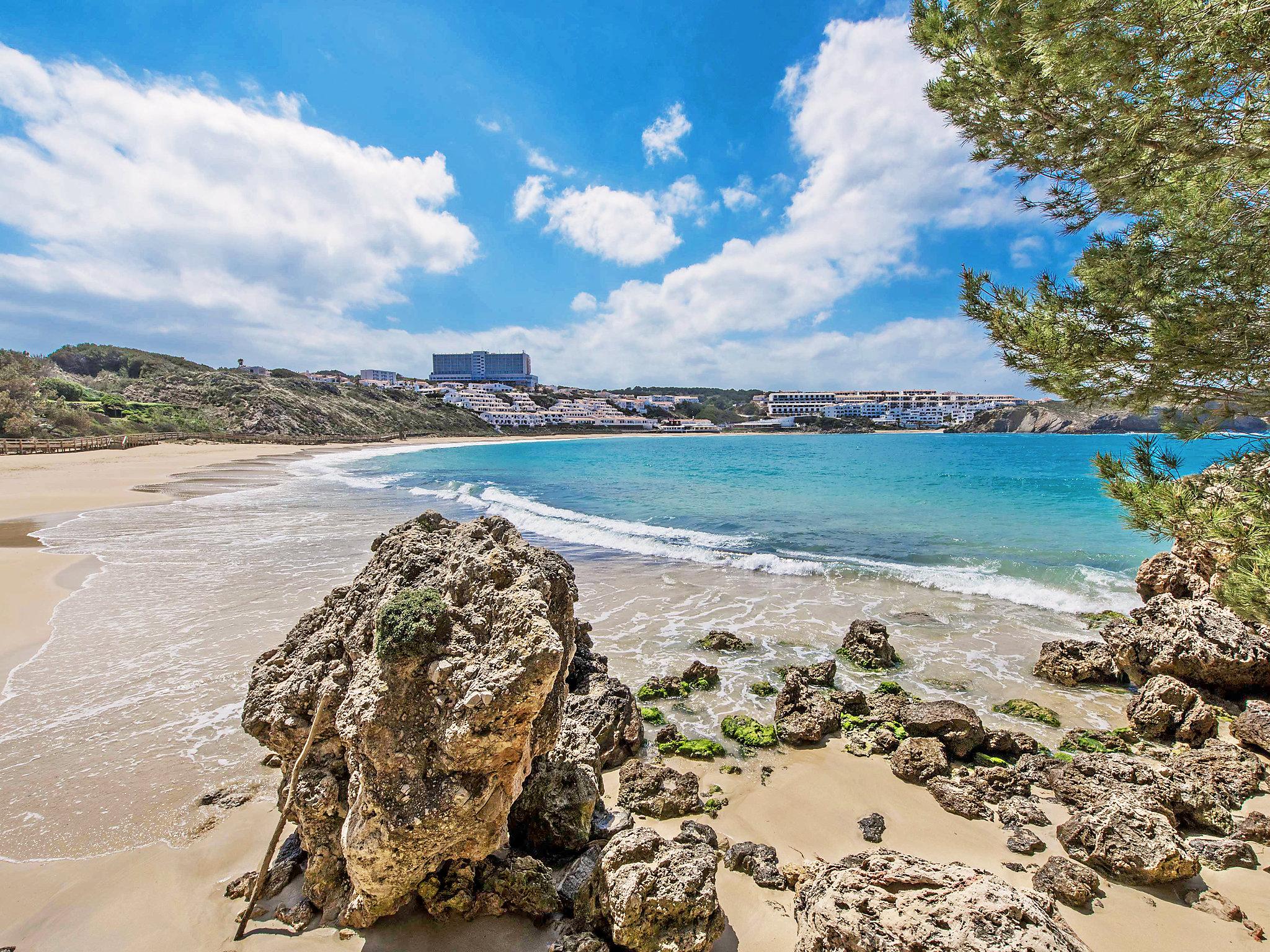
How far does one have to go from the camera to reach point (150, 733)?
6.06m

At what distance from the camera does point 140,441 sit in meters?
47.4

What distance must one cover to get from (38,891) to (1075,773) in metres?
8.84

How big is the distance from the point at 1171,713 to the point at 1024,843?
3677 millimetres

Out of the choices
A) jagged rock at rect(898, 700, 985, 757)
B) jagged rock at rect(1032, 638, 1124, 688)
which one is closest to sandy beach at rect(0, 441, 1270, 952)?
jagged rock at rect(898, 700, 985, 757)

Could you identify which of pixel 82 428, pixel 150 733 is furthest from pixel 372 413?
pixel 150 733

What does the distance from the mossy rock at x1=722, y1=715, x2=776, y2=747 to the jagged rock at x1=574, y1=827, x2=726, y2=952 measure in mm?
3046

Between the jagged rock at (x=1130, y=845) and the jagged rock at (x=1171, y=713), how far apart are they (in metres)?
2.84

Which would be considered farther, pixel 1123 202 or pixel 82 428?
pixel 82 428

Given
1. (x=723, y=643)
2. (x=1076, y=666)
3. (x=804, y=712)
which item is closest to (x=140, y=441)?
(x=723, y=643)

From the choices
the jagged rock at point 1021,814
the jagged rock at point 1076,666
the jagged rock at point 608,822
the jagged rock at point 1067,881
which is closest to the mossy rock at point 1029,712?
the jagged rock at point 1076,666

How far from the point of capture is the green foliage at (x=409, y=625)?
349 cm

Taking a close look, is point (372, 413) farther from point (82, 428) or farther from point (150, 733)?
point (150, 733)

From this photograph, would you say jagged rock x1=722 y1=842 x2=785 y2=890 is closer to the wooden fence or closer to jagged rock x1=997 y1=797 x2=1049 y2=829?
jagged rock x1=997 y1=797 x2=1049 y2=829

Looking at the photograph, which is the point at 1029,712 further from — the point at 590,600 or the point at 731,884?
the point at 590,600
